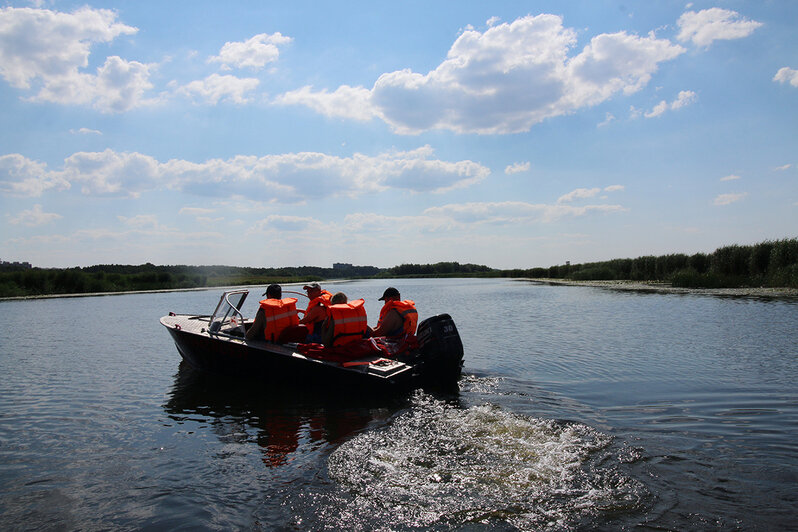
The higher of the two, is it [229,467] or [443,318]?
[443,318]

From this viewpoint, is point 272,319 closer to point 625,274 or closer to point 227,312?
point 227,312

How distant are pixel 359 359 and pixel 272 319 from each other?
2317mm

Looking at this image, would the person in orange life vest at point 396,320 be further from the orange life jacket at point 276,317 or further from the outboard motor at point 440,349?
the orange life jacket at point 276,317

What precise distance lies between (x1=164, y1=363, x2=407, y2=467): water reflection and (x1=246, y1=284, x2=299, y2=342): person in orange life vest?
1.04 meters

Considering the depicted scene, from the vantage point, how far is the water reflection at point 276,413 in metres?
6.53

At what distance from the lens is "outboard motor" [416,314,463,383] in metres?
8.76

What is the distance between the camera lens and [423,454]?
5.57 meters

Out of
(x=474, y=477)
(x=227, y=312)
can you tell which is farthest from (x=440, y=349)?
(x=227, y=312)

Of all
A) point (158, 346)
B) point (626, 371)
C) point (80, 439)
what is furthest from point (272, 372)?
point (158, 346)

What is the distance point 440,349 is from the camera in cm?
876

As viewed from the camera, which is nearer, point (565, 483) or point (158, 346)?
point (565, 483)

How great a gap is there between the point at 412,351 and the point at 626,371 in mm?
4661

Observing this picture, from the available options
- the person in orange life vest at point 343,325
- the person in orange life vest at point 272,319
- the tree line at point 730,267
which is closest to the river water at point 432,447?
the person in orange life vest at point 343,325

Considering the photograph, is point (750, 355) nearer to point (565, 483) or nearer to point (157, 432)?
point (565, 483)
